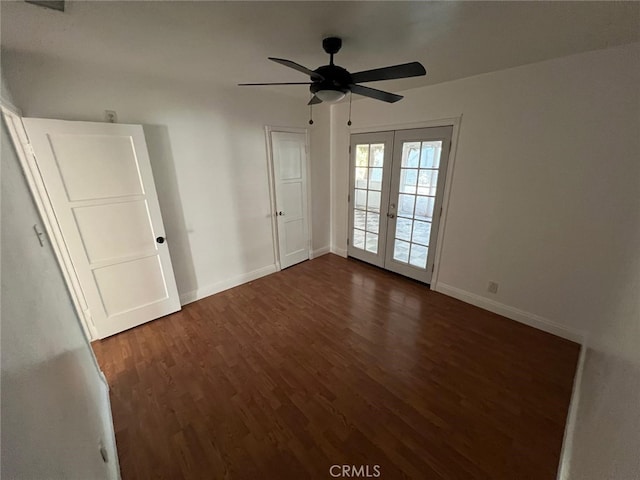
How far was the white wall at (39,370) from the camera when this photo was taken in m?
0.64

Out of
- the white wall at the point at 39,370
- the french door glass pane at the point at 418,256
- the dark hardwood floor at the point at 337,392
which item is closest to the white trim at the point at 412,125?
the french door glass pane at the point at 418,256

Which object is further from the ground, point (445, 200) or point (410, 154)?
point (410, 154)

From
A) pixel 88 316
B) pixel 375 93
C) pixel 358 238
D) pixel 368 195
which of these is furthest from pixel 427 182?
pixel 88 316

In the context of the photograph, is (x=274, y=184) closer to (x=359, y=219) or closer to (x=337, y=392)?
(x=359, y=219)

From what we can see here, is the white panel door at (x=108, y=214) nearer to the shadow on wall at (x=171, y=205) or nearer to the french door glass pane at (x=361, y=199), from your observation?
the shadow on wall at (x=171, y=205)

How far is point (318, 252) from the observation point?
449 centimetres

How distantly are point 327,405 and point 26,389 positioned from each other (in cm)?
161

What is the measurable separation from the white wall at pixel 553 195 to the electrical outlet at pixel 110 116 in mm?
3077

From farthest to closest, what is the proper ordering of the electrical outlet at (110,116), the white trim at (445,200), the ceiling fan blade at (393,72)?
the white trim at (445,200) → the electrical outlet at (110,116) → the ceiling fan blade at (393,72)

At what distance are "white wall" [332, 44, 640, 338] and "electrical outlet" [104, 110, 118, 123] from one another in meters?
3.09

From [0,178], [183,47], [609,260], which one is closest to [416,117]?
[609,260]

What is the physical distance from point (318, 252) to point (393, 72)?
3.25 meters

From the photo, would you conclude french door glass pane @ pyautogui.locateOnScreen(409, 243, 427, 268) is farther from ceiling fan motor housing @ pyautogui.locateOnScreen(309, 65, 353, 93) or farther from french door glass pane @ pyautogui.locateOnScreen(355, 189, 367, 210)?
ceiling fan motor housing @ pyautogui.locateOnScreen(309, 65, 353, 93)

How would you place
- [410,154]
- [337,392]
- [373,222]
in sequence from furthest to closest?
1. [373,222]
2. [410,154]
3. [337,392]
